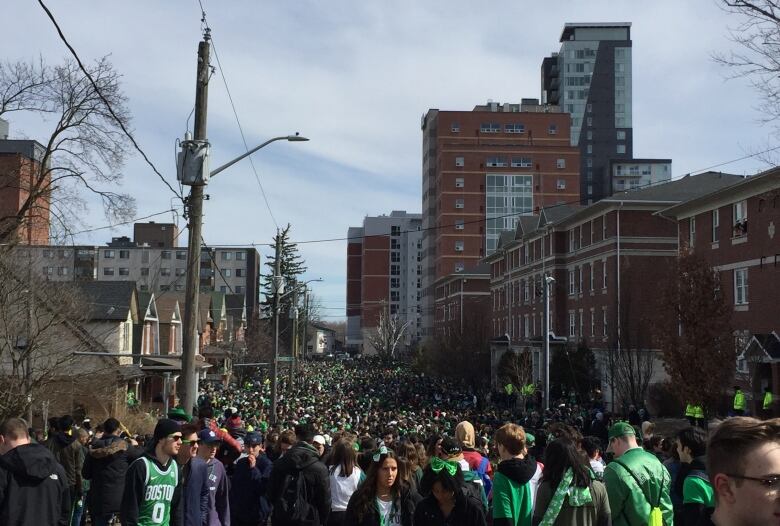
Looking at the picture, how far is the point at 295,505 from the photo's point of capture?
7961 millimetres

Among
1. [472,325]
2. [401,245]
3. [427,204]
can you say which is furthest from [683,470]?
[401,245]

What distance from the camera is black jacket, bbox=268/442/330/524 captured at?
26.2 feet

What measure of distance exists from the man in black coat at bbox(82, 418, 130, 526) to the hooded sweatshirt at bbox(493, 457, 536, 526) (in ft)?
17.1

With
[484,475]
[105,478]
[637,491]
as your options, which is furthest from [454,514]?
[105,478]

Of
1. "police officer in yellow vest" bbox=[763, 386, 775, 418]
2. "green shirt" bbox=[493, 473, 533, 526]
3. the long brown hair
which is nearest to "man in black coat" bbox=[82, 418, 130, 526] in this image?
the long brown hair

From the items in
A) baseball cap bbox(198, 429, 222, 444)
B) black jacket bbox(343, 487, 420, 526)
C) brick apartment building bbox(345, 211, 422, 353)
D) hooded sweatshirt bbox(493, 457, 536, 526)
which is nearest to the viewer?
black jacket bbox(343, 487, 420, 526)

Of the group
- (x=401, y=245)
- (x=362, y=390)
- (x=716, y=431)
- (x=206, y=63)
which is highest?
(x=401, y=245)

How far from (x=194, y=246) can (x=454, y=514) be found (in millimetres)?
7676

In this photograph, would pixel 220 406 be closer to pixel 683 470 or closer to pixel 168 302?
pixel 168 302

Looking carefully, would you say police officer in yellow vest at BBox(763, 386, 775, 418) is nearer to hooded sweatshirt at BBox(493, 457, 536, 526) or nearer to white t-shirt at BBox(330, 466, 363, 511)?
white t-shirt at BBox(330, 466, 363, 511)

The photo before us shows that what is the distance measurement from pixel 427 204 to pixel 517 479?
395 feet

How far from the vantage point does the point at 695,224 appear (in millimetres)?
39062

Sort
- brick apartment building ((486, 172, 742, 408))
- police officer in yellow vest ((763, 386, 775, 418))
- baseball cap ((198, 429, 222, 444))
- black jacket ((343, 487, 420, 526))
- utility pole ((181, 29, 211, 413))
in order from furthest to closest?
brick apartment building ((486, 172, 742, 408))
police officer in yellow vest ((763, 386, 775, 418))
utility pole ((181, 29, 211, 413))
baseball cap ((198, 429, 222, 444))
black jacket ((343, 487, 420, 526))

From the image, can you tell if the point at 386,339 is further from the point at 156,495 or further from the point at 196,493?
the point at 156,495
